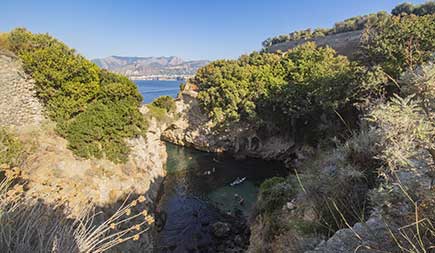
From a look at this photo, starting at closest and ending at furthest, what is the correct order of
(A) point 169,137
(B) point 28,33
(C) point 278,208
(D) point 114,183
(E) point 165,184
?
(C) point 278,208 → (D) point 114,183 → (B) point 28,33 → (E) point 165,184 → (A) point 169,137

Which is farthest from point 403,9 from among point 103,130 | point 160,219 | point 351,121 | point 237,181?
point 103,130

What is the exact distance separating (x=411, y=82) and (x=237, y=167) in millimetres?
19981

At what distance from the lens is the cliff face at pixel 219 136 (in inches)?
947

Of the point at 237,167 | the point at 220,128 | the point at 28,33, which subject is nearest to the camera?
the point at 28,33

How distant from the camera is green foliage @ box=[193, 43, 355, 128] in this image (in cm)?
2133

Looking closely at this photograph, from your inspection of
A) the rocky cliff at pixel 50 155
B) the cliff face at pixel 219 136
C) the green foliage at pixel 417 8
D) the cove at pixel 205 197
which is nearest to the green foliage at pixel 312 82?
the cliff face at pixel 219 136

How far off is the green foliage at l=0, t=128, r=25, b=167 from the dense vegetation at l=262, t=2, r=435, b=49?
38.6 meters

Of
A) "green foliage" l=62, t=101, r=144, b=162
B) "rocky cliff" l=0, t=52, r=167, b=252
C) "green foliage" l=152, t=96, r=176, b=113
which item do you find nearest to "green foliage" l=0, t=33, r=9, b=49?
"rocky cliff" l=0, t=52, r=167, b=252

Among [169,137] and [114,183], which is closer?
[114,183]

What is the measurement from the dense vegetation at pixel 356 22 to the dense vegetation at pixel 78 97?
34.0m

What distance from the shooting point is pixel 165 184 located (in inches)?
742

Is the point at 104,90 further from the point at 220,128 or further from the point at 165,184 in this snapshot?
the point at 220,128

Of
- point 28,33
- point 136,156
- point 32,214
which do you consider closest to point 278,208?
point 32,214

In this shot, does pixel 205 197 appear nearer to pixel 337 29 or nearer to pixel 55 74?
pixel 55 74
